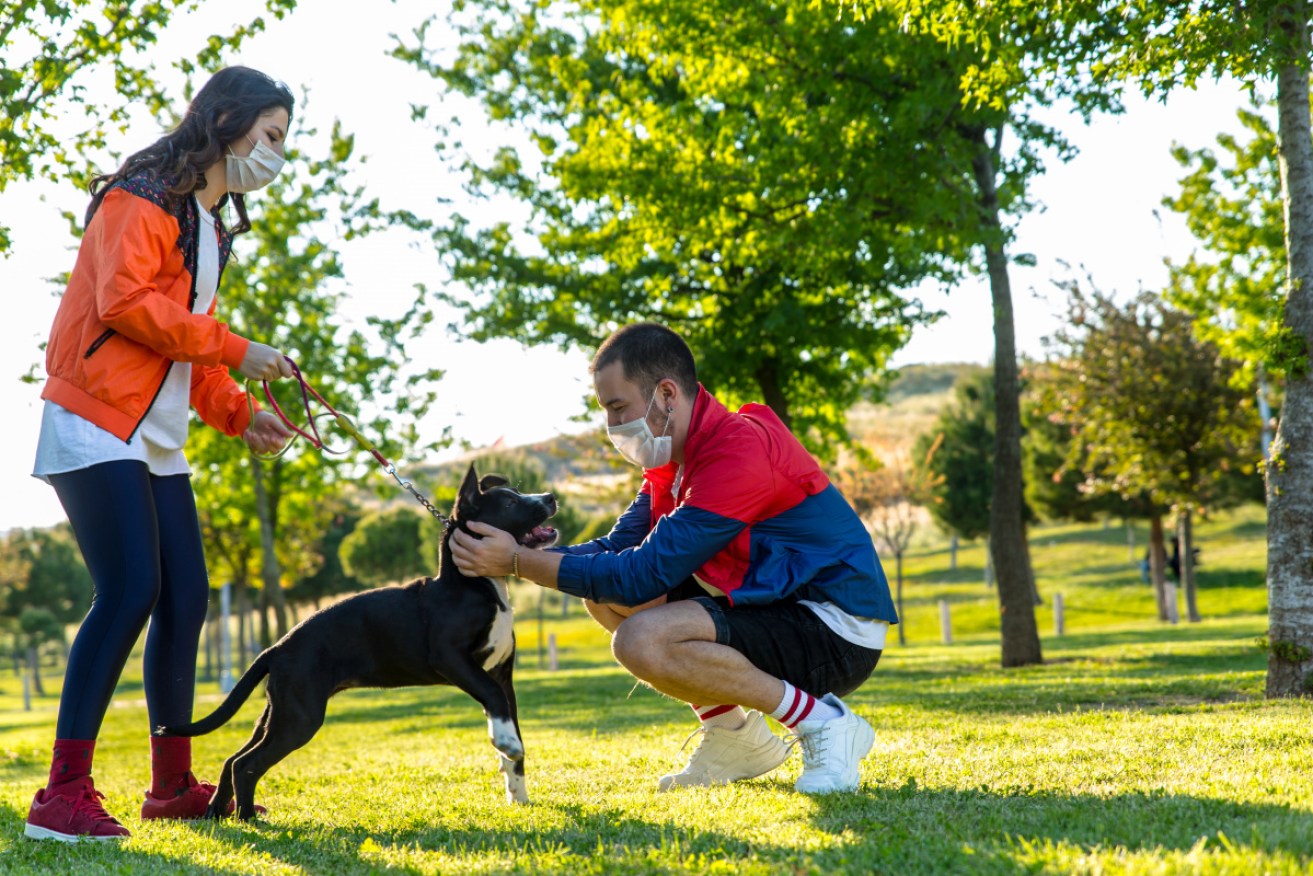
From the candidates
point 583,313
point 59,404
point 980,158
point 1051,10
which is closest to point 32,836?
point 59,404

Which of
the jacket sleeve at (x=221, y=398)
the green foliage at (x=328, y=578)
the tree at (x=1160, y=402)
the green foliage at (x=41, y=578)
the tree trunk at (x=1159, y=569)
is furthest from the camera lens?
the green foliage at (x=328, y=578)

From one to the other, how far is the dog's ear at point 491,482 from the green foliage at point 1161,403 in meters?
22.8

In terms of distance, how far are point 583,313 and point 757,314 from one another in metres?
2.88

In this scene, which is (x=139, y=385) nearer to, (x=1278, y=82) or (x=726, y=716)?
(x=726, y=716)

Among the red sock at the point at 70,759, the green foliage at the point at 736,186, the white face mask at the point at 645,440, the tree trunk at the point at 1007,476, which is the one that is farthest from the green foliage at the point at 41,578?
the white face mask at the point at 645,440

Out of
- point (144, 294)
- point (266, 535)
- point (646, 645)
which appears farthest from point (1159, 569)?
point (144, 294)

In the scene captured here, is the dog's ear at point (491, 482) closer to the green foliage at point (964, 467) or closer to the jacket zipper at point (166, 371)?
the jacket zipper at point (166, 371)

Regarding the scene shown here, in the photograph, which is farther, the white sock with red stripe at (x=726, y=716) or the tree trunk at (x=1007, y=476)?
the tree trunk at (x=1007, y=476)

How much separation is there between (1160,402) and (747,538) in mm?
23488

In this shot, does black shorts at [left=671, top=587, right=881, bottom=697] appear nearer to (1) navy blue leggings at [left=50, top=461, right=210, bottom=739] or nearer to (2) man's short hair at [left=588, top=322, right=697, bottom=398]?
(2) man's short hair at [left=588, top=322, right=697, bottom=398]

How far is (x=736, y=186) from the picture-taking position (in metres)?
13.5

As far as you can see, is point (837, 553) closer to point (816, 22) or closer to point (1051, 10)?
point (1051, 10)

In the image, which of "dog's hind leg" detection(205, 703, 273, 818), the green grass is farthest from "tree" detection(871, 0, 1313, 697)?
"dog's hind leg" detection(205, 703, 273, 818)

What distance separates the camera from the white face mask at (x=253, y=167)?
4445mm
